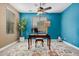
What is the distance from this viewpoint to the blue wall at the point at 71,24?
9.67 ft

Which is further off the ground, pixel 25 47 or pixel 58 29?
pixel 58 29

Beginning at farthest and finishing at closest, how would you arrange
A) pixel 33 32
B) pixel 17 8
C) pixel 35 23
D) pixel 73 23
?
1. pixel 17 8
2. pixel 73 23
3. pixel 33 32
4. pixel 35 23

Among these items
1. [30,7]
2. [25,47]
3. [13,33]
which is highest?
[30,7]

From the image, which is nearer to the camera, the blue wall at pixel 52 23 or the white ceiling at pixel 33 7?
the blue wall at pixel 52 23

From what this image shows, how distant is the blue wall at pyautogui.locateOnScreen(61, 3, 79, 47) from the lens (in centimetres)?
295

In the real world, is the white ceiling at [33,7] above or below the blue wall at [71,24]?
above

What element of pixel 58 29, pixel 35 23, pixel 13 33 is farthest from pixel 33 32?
pixel 13 33

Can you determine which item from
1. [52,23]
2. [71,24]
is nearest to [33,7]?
[52,23]

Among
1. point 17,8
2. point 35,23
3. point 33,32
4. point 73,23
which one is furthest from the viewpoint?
point 17,8

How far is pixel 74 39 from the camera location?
123 inches

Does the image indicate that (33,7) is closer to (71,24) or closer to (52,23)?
(52,23)

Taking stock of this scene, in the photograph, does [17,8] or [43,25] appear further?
[17,8]

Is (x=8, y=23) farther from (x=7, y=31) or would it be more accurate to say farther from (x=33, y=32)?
(x=33, y=32)

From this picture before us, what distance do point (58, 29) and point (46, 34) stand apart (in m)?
0.34
